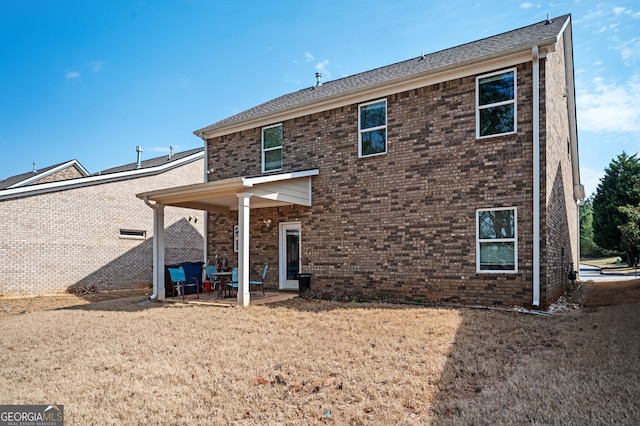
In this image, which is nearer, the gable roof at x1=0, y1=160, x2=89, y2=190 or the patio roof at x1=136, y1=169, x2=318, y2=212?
the patio roof at x1=136, y1=169, x2=318, y2=212

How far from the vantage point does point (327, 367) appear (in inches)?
210

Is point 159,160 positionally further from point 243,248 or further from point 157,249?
point 243,248

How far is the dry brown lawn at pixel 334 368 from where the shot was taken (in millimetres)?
4027

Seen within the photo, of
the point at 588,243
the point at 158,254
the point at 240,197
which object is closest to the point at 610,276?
the point at 240,197

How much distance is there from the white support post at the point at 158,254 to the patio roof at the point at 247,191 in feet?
1.34

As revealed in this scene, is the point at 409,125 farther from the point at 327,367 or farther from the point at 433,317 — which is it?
the point at 327,367

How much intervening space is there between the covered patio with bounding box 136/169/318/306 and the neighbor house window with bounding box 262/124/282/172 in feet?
4.34

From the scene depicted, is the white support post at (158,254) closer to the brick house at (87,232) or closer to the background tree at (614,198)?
the brick house at (87,232)

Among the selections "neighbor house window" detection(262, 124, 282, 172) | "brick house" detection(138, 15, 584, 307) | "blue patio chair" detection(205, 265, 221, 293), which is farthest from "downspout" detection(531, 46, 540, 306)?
"blue patio chair" detection(205, 265, 221, 293)

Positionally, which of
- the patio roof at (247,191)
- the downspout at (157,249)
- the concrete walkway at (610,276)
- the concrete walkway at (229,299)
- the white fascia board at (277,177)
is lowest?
the concrete walkway at (610,276)

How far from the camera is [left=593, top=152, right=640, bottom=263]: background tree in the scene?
88.3ft

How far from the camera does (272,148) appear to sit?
44.3 ft

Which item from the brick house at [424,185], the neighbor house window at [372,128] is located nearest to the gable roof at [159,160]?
the brick house at [424,185]

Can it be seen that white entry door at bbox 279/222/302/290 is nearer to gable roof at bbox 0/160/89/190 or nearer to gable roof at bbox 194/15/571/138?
gable roof at bbox 194/15/571/138
